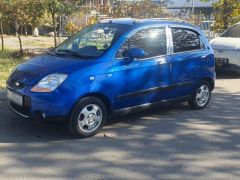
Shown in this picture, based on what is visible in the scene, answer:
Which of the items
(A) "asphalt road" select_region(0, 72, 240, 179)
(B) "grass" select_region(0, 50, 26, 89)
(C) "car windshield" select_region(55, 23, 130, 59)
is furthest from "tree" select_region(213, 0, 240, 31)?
(C) "car windshield" select_region(55, 23, 130, 59)

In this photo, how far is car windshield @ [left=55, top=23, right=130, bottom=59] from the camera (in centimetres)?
632

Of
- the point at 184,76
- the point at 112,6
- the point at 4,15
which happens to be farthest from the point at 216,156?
the point at 112,6

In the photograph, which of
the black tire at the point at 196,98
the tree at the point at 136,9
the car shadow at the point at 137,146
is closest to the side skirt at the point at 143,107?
the black tire at the point at 196,98

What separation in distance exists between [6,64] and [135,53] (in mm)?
6226

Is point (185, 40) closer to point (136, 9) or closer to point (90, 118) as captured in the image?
point (90, 118)

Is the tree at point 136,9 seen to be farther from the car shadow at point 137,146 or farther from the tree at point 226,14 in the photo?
the car shadow at point 137,146

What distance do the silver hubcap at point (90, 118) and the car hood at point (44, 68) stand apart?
1.97 feet

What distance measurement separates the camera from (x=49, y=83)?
5.71 meters

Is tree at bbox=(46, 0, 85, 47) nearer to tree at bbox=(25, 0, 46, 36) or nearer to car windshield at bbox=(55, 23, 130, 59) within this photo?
tree at bbox=(25, 0, 46, 36)

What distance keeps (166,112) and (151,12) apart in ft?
28.1

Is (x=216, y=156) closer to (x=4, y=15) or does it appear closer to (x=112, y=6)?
(x=4, y=15)

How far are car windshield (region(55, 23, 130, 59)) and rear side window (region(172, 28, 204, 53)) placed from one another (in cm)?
99

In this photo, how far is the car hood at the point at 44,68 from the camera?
5.82 meters

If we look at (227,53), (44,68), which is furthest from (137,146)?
(227,53)
